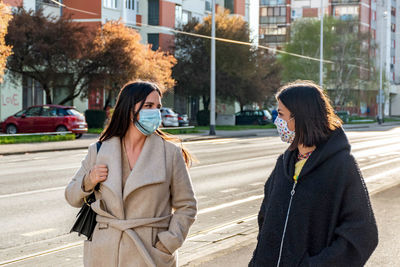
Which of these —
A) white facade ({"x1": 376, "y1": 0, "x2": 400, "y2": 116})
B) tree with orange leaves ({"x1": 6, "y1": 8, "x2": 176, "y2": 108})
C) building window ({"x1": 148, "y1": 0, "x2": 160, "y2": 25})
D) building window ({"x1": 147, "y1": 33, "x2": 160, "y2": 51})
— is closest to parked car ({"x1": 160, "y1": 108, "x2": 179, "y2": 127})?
tree with orange leaves ({"x1": 6, "y1": 8, "x2": 176, "y2": 108})

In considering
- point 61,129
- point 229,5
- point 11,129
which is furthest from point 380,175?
point 229,5

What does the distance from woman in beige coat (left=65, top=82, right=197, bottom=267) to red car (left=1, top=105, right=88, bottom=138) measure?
28984 millimetres

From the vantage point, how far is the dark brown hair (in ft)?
10.6

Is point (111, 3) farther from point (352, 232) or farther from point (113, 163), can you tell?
point (352, 232)

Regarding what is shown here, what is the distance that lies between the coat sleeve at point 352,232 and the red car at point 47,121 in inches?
1174

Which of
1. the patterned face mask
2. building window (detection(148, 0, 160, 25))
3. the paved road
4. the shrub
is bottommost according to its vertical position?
the paved road

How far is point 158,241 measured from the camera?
143 inches

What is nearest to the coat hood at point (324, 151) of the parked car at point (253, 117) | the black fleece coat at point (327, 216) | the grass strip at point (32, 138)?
the black fleece coat at point (327, 216)

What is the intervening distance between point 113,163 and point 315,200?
1.09 m

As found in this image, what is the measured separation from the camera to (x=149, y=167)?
3.65 m

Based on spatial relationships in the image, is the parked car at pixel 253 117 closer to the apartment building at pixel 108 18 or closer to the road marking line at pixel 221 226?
the apartment building at pixel 108 18

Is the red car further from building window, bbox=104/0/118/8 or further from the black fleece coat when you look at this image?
the black fleece coat

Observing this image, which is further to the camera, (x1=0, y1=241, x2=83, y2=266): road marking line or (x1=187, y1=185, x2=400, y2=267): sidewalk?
(x1=0, y1=241, x2=83, y2=266): road marking line

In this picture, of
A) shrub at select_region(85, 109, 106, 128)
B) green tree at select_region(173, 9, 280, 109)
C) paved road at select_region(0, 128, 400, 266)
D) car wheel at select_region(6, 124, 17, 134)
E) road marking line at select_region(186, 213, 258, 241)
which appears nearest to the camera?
paved road at select_region(0, 128, 400, 266)
